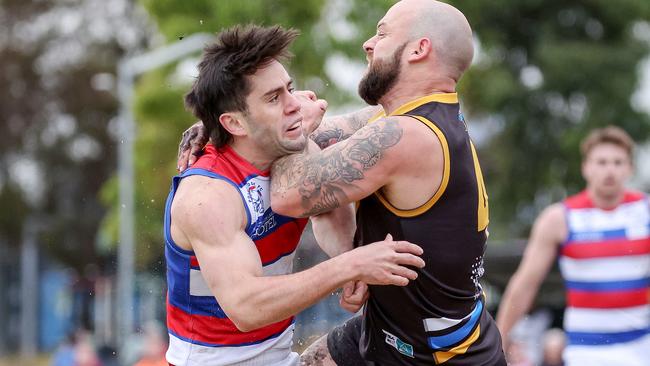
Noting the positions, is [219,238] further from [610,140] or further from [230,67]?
[610,140]

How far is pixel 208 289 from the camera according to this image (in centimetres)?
454

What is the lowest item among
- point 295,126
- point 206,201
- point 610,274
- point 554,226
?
point 610,274

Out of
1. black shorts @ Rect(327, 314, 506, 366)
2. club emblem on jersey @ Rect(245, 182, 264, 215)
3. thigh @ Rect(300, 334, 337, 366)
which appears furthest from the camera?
thigh @ Rect(300, 334, 337, 366)

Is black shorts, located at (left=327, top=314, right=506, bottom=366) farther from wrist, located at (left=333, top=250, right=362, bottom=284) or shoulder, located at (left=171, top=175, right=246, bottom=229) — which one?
shoulder, located at (left=171, top=175, right=246, bottom=229)

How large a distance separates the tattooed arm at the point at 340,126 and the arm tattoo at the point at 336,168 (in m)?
0.59

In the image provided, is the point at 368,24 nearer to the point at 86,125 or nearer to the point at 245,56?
the point at 245,56

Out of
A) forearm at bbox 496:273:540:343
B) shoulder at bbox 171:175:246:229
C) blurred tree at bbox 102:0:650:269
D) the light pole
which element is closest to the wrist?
shoulder at bbox 171:175:246:229

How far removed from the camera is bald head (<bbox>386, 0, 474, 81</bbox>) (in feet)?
15.0

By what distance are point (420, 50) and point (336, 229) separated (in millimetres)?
865

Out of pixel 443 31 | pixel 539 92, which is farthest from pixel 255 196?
pixel 539 92

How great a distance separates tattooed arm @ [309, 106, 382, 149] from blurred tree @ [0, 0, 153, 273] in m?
27.6

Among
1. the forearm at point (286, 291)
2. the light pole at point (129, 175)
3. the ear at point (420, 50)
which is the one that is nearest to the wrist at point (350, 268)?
the forearm at point (286, 291)

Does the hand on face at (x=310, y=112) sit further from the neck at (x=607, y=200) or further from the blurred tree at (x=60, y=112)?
the blurred tree at (x=60, y=112)

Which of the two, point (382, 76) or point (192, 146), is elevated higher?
point (382, 76)
